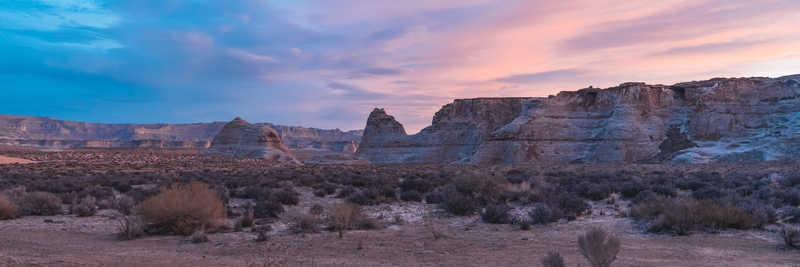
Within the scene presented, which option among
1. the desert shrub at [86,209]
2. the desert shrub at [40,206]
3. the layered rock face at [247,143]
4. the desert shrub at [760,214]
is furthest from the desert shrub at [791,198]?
the layered rock face at [247,143]

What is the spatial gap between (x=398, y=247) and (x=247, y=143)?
6066cm

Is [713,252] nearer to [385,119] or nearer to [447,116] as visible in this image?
[447,116]

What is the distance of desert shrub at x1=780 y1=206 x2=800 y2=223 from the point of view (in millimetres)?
10933

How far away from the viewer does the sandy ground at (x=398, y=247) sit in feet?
24.8

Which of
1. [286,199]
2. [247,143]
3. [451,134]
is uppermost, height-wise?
[451,134]

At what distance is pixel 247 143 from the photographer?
217 feet

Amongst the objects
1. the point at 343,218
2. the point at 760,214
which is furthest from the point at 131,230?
the point at 760,214

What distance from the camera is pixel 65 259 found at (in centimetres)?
755

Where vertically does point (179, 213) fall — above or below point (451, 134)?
below

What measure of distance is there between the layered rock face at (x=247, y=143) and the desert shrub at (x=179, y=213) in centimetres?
5085

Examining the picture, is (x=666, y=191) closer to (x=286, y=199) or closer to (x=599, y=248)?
(x=599, y=248)

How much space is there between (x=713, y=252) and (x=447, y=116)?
6705cm

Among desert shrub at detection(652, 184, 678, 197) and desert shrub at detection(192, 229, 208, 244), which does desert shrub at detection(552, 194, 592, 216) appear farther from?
desert shrub at detection(192, 229, 208, 244)

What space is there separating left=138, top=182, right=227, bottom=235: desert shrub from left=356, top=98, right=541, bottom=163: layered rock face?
57.1 m
